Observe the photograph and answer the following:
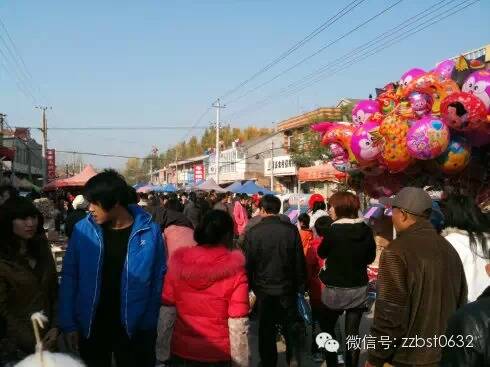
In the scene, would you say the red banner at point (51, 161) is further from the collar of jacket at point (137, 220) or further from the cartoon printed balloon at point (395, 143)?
the collar of jacket at point (137, 220)

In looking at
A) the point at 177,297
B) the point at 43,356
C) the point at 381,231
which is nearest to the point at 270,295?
the point at 177,297

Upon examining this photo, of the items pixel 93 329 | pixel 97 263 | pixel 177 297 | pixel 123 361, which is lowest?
pixel 123 361

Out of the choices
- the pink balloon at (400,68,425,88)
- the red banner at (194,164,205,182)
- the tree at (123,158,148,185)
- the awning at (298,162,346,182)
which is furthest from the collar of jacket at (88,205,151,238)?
the tree at (123,158,148,185)

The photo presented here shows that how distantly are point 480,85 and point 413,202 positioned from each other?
13.5ft

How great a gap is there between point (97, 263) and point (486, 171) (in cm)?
629

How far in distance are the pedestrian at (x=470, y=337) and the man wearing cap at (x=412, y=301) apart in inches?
45.4

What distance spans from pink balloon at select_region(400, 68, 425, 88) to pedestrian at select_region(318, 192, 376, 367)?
3.49 m

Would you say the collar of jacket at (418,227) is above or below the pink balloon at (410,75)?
below

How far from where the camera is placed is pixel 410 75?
7.46 meters

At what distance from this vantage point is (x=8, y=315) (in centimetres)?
293

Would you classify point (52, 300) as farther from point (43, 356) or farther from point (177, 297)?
point (43, 356)

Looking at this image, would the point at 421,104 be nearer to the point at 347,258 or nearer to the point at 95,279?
the point at 347,258

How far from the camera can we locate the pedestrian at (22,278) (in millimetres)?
→ 2900

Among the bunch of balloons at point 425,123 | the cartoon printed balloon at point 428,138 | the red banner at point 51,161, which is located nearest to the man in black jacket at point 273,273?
the cartoon printed balloon at point 428,138
